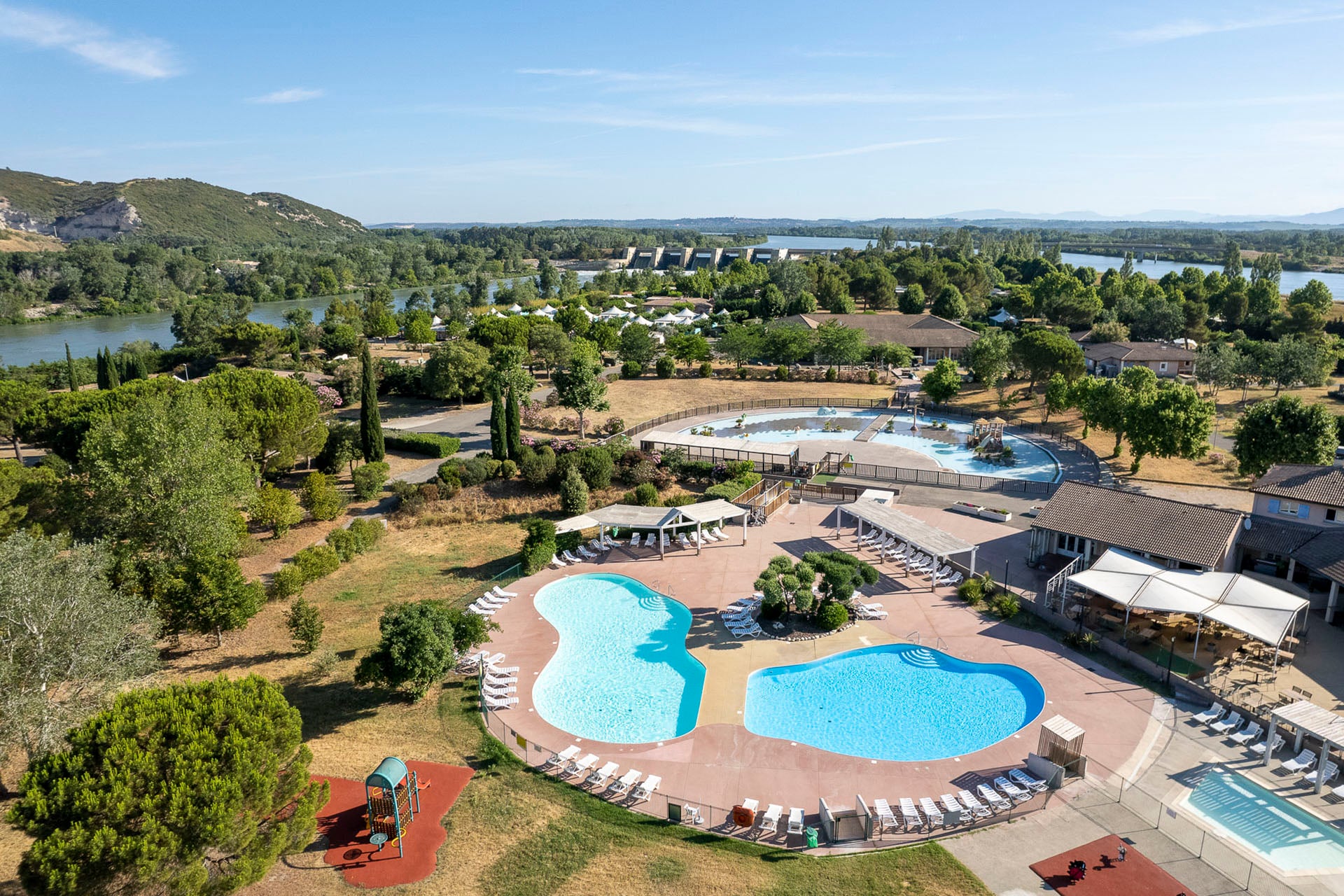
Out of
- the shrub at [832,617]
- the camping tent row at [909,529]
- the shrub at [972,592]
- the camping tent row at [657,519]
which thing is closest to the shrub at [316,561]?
the camping tent row at [657,519]

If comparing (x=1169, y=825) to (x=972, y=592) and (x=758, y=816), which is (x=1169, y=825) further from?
(x=972, y=592)

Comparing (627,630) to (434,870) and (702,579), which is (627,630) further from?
(434,870)

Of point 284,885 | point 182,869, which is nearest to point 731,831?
point 284,885

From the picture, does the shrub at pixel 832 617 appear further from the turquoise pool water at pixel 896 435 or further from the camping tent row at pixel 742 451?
the turquoise pool water at pixel 896 435

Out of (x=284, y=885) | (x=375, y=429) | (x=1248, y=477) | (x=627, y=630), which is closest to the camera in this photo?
(x=284, y=885)

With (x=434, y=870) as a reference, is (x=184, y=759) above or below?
above

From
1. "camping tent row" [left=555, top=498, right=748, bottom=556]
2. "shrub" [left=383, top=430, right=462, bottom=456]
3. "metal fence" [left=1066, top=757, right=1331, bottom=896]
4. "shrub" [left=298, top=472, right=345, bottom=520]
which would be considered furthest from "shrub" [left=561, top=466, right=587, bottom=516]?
"metal fence" [left=1066, top=757, right=1331, bottom=896]
